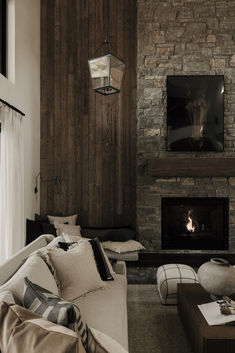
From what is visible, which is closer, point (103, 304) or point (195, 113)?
point (103, 304)

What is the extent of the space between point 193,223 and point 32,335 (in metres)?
4.18

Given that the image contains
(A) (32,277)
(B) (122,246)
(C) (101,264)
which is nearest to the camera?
(A) (32,277)

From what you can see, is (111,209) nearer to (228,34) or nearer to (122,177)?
(122,177)

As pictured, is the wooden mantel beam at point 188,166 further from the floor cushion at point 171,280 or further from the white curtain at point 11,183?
the white curtain at point 11,183

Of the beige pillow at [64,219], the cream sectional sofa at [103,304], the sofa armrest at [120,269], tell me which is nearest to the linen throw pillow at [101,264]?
the cream sectional sofa at [103,304]

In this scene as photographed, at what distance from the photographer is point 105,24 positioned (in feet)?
17.2

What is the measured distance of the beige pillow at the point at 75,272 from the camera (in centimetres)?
236

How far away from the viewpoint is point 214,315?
228cm

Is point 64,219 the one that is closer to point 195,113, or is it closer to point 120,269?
point 120,269

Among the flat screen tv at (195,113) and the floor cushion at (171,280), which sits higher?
the flat screen tv at (195,113)

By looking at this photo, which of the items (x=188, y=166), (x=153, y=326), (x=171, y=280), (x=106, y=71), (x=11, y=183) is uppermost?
(x=106, y=71)

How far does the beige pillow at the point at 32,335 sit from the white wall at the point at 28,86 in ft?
10.3

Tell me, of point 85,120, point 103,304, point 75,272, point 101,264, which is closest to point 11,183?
point 101,264

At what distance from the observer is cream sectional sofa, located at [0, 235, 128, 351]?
196 centimetres
